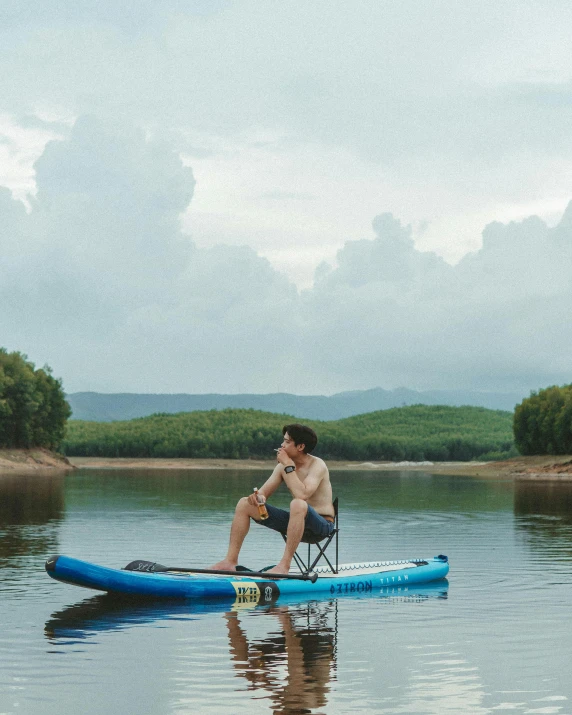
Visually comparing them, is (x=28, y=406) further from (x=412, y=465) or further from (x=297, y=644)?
(x=297, y=644)

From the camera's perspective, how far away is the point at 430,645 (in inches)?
615

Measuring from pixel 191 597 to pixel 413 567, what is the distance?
5.49 metres

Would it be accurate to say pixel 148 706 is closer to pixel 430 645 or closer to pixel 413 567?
pixel 430 645

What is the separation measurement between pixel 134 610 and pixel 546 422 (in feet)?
404

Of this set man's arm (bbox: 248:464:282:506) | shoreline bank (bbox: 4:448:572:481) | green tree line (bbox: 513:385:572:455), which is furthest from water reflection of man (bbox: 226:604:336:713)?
green tree line (bbox: 513:385:572:455)

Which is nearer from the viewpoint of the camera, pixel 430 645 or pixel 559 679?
pixel 559 679

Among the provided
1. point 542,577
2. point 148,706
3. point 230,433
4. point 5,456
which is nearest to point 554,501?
point 542,577

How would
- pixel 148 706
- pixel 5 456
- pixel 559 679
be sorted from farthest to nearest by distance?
pixel 5 456 → pixel 559 679 → pixel 148 706

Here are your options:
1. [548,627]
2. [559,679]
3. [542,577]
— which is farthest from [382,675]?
[542,577]

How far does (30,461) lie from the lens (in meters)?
126

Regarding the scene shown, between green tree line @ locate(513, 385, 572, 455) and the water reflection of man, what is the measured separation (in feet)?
383

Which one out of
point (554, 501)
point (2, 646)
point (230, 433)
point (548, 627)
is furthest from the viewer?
point (230, 433)

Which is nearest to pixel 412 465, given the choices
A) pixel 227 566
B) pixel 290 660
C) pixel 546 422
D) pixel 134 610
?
pixel 546 422

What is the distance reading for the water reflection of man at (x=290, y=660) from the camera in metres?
12.3
